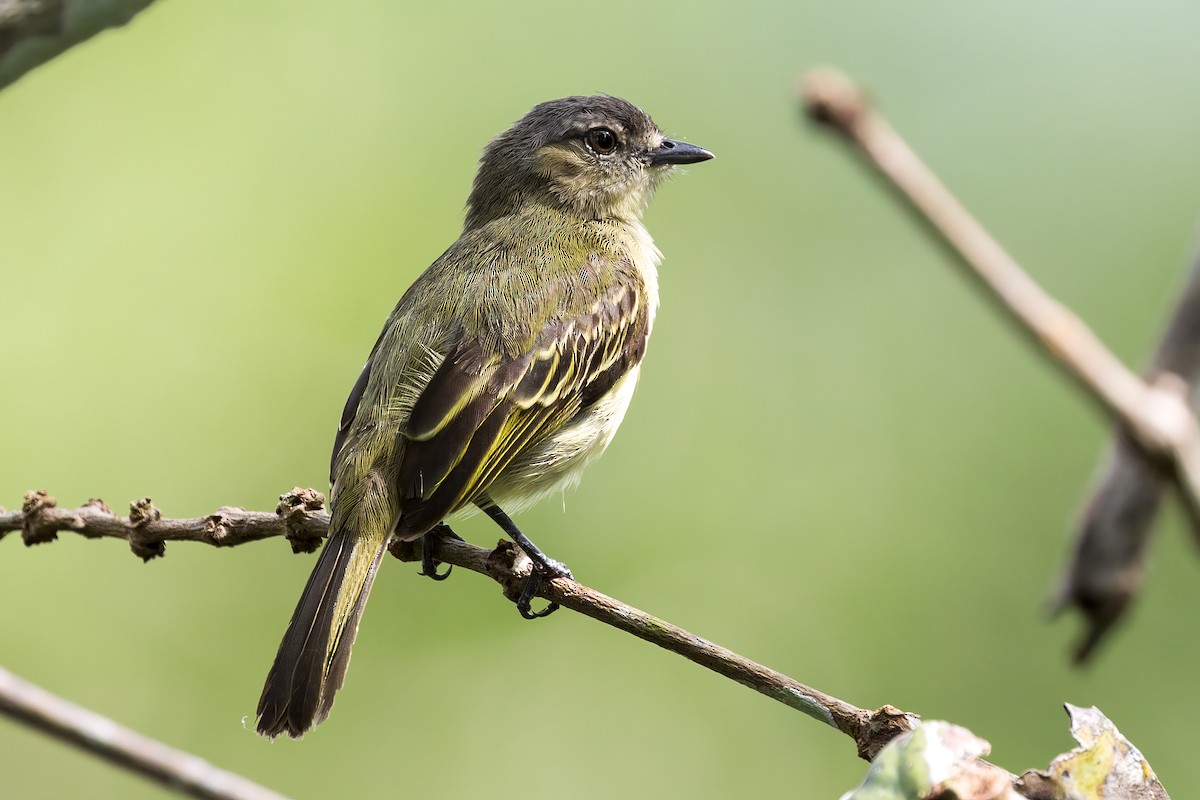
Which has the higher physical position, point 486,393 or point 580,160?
point 580,160

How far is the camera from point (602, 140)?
6.27 m

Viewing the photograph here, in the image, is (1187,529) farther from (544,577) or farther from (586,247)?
(586,247)

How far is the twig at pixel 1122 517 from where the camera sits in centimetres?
68

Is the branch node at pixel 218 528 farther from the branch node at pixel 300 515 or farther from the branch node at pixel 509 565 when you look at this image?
the branch node at pixel 509 565

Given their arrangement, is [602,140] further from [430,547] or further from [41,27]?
[41,27]

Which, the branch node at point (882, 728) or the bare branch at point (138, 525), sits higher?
the bare branch at point (138, 525)

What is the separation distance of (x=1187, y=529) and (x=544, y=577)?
9.80 feet

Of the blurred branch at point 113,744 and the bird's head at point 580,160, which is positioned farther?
the bird's head at point 580,160

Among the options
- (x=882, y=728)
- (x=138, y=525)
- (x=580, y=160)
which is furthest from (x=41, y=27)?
(x=580, y=160)

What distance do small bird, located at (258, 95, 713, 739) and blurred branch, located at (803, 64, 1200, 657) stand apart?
2.95 meters

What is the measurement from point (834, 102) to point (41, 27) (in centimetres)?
193

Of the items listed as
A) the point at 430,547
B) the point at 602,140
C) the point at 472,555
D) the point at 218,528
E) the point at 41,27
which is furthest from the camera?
the point at 602,140

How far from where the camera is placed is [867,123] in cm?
67

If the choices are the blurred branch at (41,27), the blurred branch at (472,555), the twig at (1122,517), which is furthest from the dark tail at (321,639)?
the twig at (1122,517)
